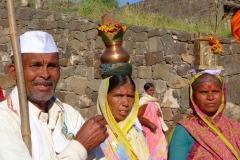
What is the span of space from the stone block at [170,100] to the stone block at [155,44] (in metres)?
0.81

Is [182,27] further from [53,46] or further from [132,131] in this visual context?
[53,46]

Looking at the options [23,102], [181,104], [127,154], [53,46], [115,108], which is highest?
[53,46]

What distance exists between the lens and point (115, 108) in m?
3.11

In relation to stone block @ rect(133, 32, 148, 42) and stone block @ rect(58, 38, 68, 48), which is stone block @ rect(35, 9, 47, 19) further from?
stone block @ rect(133, 32, 148, 42)

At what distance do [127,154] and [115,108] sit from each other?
357mm

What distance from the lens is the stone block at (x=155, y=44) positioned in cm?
760

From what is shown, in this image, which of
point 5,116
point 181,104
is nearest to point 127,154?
point 5,116

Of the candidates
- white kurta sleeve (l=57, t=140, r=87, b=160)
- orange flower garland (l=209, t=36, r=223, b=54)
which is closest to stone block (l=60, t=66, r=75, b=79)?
orange flower garland (l=209, t=36, r=223, b=54)

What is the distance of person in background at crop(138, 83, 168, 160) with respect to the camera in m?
6.35

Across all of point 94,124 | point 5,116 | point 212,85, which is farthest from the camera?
point 212,85

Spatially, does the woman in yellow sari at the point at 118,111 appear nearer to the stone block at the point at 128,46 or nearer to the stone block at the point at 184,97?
the stone block at the point at 184,97

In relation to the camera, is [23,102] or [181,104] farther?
[181,104]

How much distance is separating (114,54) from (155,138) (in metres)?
3.49

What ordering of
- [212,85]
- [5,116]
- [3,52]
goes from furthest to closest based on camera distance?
[3,52]
[212,85]
[5,116]
